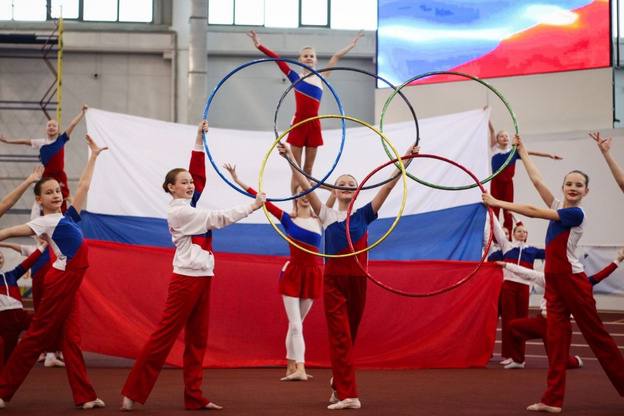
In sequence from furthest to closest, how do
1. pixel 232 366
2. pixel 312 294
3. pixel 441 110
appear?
pixel 441 110 → pixel 232 366 → pixel 312 294

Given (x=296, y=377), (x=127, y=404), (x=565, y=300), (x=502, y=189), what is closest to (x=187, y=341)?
(x=127, y=404)

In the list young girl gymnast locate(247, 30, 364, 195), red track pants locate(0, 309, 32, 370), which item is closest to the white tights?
young girl gymnast locate(247, 30, 364, 195)

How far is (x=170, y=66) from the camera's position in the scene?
67.7 feet

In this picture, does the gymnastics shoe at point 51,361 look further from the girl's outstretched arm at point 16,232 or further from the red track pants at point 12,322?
the girl's outstretched arm at point 16,232

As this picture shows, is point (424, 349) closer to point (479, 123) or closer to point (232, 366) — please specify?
point (232, 366)

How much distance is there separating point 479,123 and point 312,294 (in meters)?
3.52

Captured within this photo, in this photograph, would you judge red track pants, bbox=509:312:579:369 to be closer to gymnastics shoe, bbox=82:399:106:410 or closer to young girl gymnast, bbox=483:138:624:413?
young girl gymnast, bbox=483:138:624:413

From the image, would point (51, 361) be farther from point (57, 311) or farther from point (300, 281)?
point (57, 311)

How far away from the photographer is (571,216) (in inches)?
265

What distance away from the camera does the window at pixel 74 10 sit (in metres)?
20.4

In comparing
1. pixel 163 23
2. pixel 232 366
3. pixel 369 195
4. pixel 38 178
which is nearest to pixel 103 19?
pixel 163 23

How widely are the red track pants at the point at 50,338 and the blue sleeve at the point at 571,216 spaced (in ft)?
11.6

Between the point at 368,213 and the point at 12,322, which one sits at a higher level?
the point at 368,213

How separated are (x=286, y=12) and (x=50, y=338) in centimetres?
1519
